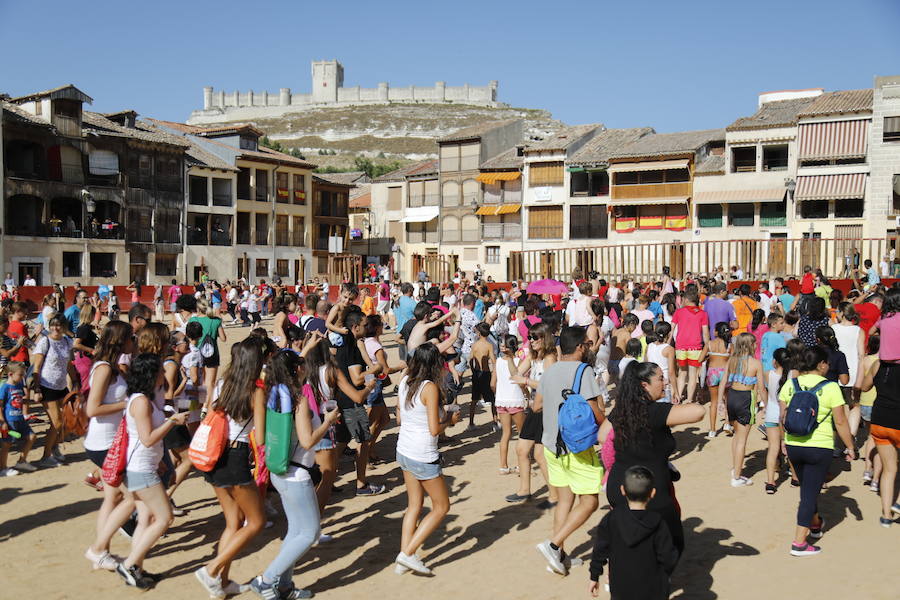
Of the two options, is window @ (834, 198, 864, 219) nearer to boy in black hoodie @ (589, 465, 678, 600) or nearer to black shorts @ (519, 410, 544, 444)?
black shorts @ (519, 410, 544, 444)

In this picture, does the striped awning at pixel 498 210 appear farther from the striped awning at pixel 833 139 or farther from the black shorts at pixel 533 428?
the black shorts at pixel 533 428

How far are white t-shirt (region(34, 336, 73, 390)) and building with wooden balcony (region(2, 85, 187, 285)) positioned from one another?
3429 centimetres

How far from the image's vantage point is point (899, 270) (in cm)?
2641

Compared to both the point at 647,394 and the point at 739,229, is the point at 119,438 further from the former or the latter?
the point at 739,229

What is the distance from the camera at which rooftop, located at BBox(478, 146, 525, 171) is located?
50709 millimetres

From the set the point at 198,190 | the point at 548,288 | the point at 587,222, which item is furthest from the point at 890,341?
the point at 198,190

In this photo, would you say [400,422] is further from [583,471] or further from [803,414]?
[803,414]

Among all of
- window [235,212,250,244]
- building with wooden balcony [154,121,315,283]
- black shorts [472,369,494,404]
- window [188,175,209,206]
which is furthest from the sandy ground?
window [235,212,250,244]

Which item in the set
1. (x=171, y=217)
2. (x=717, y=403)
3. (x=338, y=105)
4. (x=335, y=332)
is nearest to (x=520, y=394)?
(x=335, y=332)

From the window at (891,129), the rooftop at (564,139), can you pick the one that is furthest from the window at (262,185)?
the window at (891,129)

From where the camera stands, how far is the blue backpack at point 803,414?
21.1 ft

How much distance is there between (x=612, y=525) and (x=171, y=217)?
46698 millimetres

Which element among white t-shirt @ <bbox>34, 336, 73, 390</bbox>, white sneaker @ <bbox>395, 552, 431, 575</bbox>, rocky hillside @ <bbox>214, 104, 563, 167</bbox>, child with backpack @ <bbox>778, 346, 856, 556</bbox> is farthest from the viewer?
rocky hillside @ <bbox>214, 104, 563, 167</bbox>

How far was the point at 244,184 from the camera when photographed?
2036 inches
